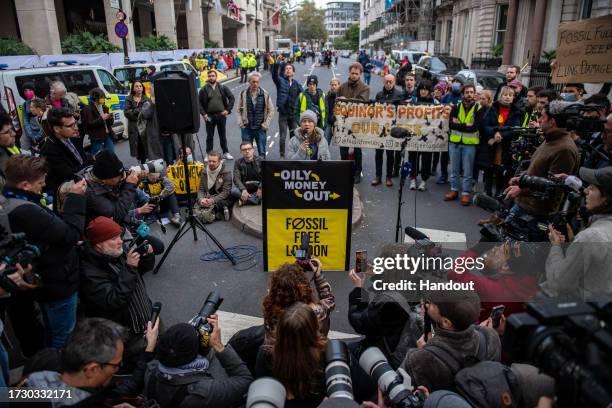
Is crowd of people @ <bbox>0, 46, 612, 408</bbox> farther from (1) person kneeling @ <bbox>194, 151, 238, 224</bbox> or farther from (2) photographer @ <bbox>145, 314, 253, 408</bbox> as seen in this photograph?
(1) person kneeling @ <bbox>194, 151, 238, 224</bbox>

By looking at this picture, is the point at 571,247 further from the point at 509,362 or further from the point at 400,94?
the point at 400,94

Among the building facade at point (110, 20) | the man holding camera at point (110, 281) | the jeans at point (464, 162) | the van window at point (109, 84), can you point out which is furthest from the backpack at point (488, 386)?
the building facade at point (110, 20)

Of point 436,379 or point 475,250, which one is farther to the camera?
point 475,250

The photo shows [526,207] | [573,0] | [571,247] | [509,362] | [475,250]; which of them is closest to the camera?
[571,247]

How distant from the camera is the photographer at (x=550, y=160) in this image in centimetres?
471

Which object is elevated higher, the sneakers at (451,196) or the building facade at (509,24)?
the building facade at (509,24)

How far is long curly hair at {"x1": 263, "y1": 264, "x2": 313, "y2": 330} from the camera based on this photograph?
2.82m

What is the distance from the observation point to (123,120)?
12523 mm

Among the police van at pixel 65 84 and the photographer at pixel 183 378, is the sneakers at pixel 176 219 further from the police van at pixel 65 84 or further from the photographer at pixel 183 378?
the police van at pixel 65 84

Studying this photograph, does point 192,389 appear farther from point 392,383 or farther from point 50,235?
point 50,235

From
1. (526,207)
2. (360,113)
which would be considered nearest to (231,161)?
(360,113)

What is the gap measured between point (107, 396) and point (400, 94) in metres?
7.77

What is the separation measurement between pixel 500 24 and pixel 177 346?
3131cm

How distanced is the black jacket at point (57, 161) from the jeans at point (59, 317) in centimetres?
214
